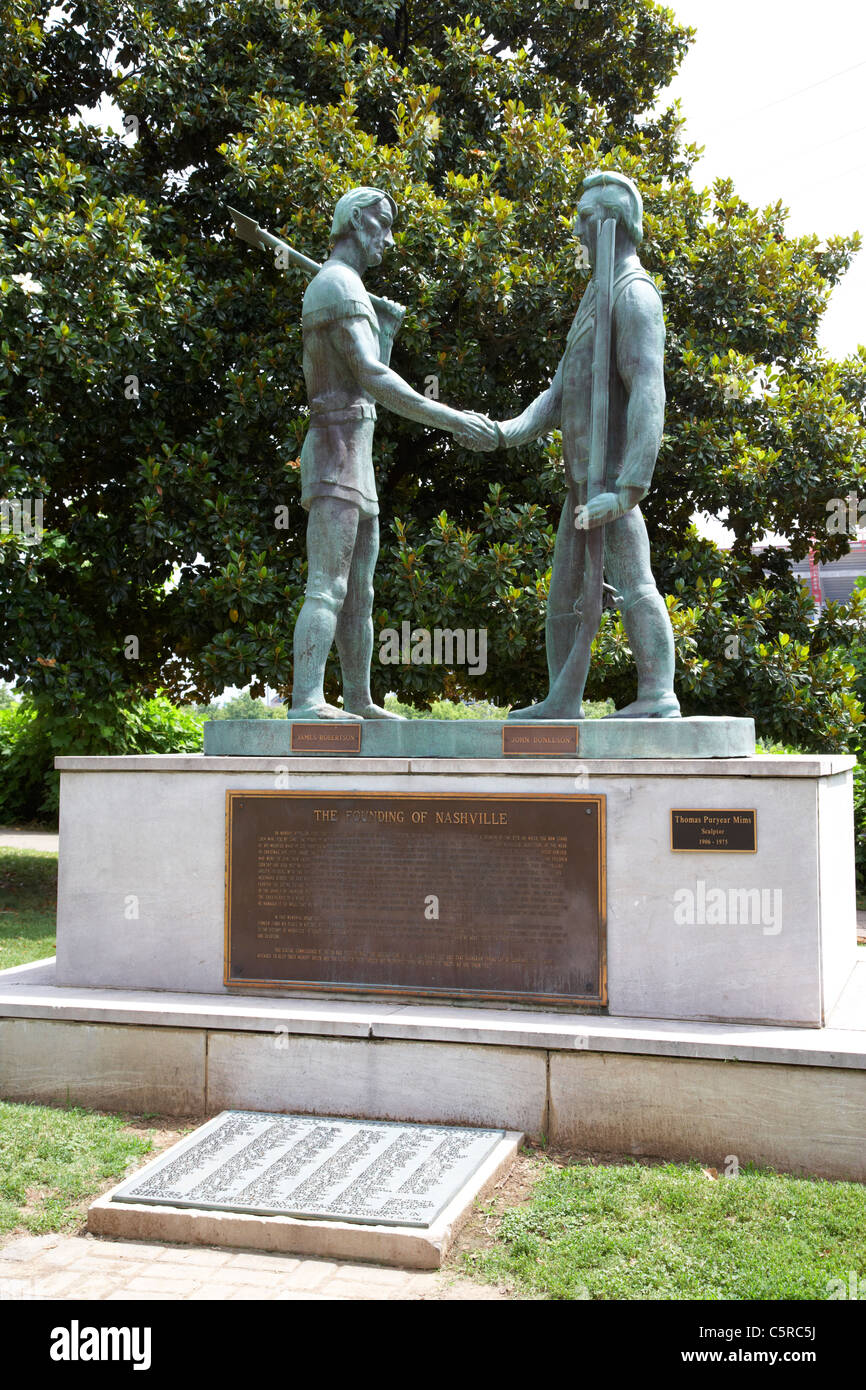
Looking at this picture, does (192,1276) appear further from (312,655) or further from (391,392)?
(391,392)

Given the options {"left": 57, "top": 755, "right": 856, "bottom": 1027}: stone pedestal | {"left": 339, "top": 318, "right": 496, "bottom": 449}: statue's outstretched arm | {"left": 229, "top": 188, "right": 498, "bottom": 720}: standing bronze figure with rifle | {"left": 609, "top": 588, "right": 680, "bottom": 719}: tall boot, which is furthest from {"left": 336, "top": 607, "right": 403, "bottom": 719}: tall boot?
{"left": 609, "top": 588, "right": 680, "bottom": 719}: tall boot

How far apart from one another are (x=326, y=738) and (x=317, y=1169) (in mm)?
2113

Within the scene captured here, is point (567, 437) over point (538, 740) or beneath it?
over

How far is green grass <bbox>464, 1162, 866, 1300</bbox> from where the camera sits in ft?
11.5

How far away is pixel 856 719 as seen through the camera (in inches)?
404

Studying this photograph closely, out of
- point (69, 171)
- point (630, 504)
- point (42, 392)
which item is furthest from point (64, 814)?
point (69, 171)

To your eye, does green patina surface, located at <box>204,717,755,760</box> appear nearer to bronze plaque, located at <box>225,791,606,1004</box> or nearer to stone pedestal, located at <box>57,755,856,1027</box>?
stone pedestal, located at <box>57,755,856,1027</box>

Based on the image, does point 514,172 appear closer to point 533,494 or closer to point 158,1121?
point 533,494

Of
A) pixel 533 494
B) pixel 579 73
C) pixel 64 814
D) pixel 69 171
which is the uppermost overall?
pixel 579 73

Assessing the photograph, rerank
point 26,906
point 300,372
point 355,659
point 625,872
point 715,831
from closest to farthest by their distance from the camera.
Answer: point 715,831, point 625,872, point 355,659, point 300,372, point 26,906

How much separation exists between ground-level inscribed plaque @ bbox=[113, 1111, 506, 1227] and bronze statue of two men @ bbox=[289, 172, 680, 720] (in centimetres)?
200

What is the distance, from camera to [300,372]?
404 inches

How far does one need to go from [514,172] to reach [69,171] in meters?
3.99

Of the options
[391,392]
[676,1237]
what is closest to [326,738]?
[391,392]
